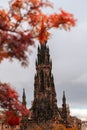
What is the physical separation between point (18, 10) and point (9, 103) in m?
4.92

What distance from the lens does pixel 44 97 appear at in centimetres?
14888

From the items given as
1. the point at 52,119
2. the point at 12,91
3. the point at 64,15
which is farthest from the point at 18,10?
the point at 52,119

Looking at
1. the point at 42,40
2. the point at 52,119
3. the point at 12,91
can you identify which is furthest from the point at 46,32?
the point at 52,119

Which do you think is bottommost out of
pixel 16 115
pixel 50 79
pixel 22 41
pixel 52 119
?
pixel 16 115

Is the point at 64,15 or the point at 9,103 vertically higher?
the point at 64,15

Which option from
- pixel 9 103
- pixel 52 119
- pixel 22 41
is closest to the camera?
pixel 22 41

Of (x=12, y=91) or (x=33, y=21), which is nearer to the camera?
(x=33, y=21)

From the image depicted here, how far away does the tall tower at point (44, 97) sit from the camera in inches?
5802

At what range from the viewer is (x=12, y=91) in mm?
25422

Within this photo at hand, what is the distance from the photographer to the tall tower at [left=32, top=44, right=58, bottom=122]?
484ft

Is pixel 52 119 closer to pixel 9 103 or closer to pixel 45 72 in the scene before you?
pixel 45 72

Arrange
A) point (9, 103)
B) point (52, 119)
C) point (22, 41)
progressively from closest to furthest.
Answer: point (22, 41)
point (9, 103)
point (52, 119)

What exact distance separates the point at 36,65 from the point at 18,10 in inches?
5081

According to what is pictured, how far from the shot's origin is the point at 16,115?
2516 centimetres
